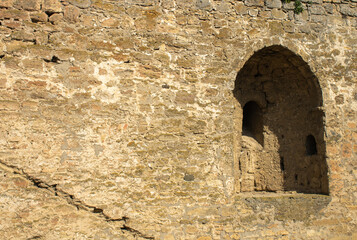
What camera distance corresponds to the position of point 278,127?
5.25 m

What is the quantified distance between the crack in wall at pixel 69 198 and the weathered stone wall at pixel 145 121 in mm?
11

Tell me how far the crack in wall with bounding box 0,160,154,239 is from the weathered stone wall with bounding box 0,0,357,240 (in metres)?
0.01

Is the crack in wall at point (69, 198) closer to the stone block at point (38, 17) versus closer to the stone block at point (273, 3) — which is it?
the stone block at point (38, 17)

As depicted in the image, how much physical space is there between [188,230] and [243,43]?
2.58 m

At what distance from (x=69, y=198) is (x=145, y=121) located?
1.24 meters

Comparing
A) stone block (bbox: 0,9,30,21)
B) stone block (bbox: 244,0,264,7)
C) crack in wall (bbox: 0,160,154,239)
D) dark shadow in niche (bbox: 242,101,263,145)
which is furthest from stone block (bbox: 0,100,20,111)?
dark shadow in niche (bbox: 242,101,263,145)

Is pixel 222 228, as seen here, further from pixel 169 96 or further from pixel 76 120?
pixel 76 120

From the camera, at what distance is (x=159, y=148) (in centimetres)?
382

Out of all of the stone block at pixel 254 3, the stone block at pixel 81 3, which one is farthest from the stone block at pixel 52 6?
the stone block at pixel 254 3

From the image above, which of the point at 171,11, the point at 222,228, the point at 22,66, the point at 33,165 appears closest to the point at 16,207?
the point at 33,165

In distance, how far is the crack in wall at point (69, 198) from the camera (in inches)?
133

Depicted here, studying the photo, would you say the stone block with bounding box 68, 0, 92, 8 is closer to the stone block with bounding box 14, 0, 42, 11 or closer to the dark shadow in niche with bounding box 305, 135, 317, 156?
the stone block with bounding box 14, 0, 42, 11

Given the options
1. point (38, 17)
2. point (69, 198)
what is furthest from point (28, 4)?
point (69, 198)

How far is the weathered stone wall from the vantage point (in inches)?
136
